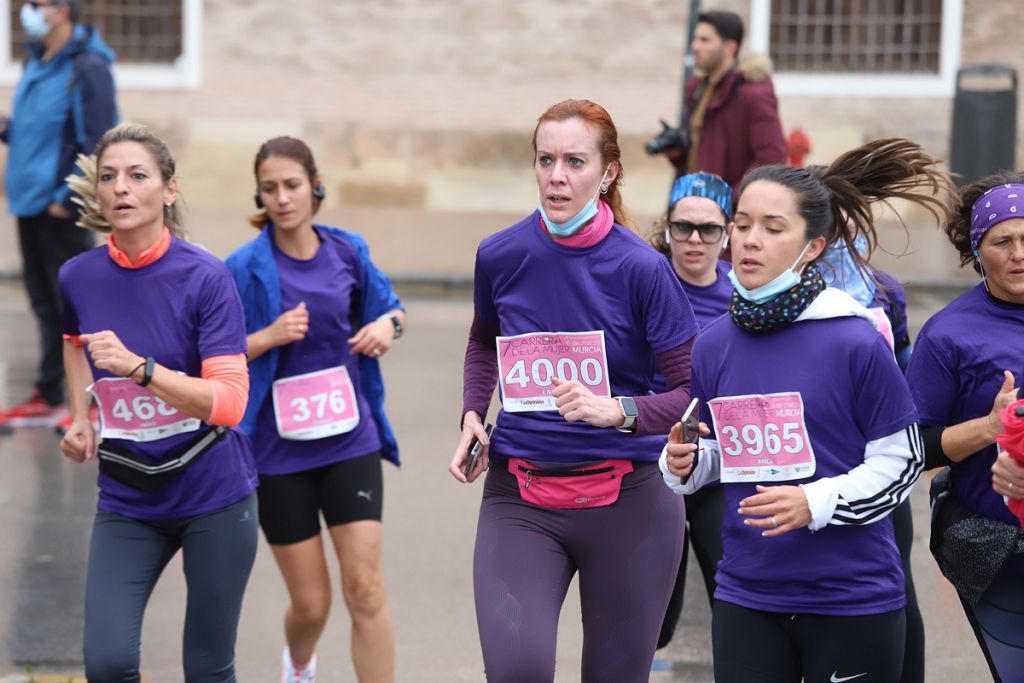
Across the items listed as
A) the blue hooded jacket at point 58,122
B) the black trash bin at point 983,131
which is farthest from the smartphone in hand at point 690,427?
the black trash bin at point 983,131

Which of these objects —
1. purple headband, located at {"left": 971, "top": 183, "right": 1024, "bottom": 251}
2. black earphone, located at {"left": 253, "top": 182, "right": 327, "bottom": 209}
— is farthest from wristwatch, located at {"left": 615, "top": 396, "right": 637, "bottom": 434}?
black earphone, located at {"left": 253, "top": 182, "right": 327, "bottom": 209}

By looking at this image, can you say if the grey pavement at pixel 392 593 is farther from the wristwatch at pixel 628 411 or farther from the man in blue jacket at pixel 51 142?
the wristwatch at pixel 628 411

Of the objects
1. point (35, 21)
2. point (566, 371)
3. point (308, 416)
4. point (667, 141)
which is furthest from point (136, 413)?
point (35, 21)

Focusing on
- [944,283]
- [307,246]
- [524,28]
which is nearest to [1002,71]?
[944,283]

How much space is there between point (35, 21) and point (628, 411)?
20.4 feet

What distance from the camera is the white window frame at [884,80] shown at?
63.8ft

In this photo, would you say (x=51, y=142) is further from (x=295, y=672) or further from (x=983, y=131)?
(x=983, y=131)

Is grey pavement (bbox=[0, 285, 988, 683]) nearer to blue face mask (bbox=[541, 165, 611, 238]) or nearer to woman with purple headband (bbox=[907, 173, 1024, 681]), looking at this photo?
woman with purple headband (bbox=[907, 173, 1024, 681])

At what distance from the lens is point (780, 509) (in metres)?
3.60

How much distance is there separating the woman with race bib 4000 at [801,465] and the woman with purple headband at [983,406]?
0.89 feet

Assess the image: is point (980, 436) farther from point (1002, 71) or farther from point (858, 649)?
point (1002, 71)

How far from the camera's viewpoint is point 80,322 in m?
4.58

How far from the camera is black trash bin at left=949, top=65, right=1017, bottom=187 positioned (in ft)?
52.1

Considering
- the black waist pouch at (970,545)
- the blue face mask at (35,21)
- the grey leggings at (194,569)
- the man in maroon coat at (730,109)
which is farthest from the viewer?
the blue face mask at (35,21)
